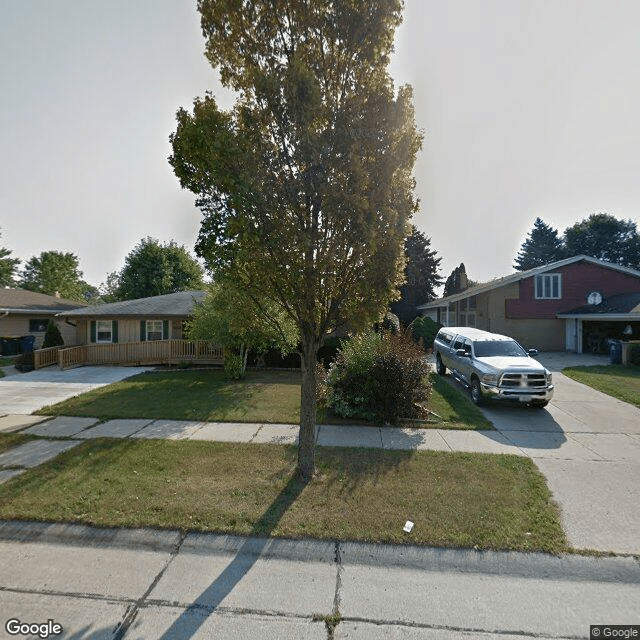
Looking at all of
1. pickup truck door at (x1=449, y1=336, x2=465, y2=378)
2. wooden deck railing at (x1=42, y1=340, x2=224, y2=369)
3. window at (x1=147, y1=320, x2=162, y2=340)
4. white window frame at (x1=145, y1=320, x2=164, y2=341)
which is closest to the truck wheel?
pickup truck door at (x1=449, y1=336, x2=465, y2=378)

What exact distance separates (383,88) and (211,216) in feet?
8.98

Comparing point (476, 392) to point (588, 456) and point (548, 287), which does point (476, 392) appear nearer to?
point (588, 456)

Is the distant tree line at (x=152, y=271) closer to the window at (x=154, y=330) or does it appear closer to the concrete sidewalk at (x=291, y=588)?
the window at (x=154, y=330)

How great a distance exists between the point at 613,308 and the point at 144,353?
82.2 feet

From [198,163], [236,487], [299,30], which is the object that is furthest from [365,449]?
[299,30]

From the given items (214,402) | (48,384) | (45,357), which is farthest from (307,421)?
(45,357)

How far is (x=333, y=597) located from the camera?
298 cm

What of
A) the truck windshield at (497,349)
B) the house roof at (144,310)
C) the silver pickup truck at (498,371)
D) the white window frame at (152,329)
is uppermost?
the house roof at (144,310)

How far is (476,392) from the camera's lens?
9.54m

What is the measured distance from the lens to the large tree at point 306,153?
4.18 meters

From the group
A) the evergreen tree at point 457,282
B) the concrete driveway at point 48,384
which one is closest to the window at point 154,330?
the concrete driveway at point 48,384

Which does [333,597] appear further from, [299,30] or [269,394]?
[269,394]

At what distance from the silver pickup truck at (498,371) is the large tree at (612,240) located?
42.8 m

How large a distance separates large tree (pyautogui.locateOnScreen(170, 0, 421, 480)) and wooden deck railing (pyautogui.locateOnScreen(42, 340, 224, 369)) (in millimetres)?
12292
